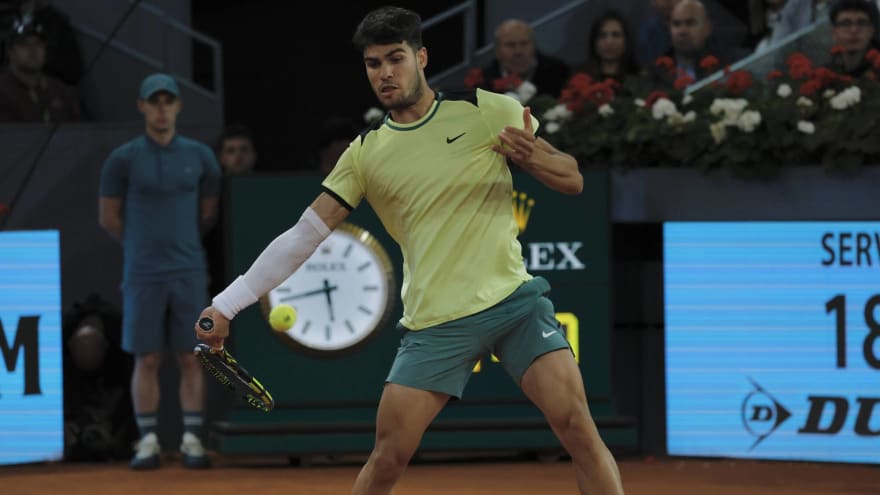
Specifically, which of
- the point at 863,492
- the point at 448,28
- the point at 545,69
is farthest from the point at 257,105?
the point at 863,492

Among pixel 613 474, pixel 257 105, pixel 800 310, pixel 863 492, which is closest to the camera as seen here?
pixel 613 474

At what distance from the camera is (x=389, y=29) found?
5445mm

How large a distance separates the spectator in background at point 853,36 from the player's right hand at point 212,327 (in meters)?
4.96

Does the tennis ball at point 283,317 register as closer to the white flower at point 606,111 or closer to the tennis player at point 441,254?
the tennis player at point 441,254

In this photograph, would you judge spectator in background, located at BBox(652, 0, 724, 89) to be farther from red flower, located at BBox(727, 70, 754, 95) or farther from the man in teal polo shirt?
the man in teal polo shirt

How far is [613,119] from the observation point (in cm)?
922

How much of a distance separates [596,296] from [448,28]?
6251mm

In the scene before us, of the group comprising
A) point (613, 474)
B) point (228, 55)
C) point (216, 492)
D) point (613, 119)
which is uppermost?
point (228, 55)

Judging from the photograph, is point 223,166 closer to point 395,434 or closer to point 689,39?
point 689,39

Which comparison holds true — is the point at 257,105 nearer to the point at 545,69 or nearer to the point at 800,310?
the point at 545,69

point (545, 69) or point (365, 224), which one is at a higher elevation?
point (545, 69)

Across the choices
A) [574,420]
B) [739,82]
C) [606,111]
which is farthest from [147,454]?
[574,420]

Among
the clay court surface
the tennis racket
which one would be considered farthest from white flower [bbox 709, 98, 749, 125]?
the tennis racket

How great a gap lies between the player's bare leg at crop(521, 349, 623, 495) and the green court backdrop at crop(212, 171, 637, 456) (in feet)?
11.2
